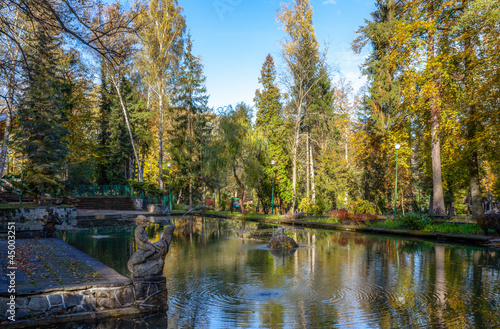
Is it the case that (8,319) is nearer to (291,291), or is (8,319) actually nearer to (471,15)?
(291,291)

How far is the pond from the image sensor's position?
6.68m

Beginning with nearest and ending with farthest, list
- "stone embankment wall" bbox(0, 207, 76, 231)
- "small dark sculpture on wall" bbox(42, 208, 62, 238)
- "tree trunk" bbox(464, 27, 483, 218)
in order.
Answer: "small dark sculpture on wall" bbox(42, 208, 62, 238) → "tree trunk" bbox(464, 27, 483, 218) → "stone embankment wall" bbox(0, 207, 76, 231)

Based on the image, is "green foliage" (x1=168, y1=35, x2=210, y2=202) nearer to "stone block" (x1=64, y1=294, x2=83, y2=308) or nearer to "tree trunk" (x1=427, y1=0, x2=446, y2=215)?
"tree trunk" (x1=427, y1=0, x2=446, y2=215)

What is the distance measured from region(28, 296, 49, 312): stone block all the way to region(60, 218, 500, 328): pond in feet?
4.61

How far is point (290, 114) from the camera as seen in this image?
1686 inches

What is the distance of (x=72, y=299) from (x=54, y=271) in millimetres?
2124

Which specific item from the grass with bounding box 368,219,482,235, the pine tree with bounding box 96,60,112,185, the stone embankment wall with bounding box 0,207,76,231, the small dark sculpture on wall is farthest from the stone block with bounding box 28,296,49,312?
the pine tree with bounding box 96,60,112,185

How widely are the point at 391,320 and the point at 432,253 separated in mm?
9098

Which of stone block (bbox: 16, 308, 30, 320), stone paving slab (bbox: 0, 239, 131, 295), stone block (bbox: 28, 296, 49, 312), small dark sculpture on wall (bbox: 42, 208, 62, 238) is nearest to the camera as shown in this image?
stone block (bbox: 16, 308, 30, 320)

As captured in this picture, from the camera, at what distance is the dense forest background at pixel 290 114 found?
20.1 meters

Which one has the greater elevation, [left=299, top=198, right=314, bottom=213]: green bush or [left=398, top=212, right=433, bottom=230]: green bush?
[left=299, top=198, right=314, bottom=213]: green bush

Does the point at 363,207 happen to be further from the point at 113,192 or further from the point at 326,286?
the point at 113,192

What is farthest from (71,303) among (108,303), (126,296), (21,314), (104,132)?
(104,132)

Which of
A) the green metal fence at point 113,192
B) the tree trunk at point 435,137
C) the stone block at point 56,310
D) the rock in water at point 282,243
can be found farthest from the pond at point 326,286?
the green metal fence at point 113,192
